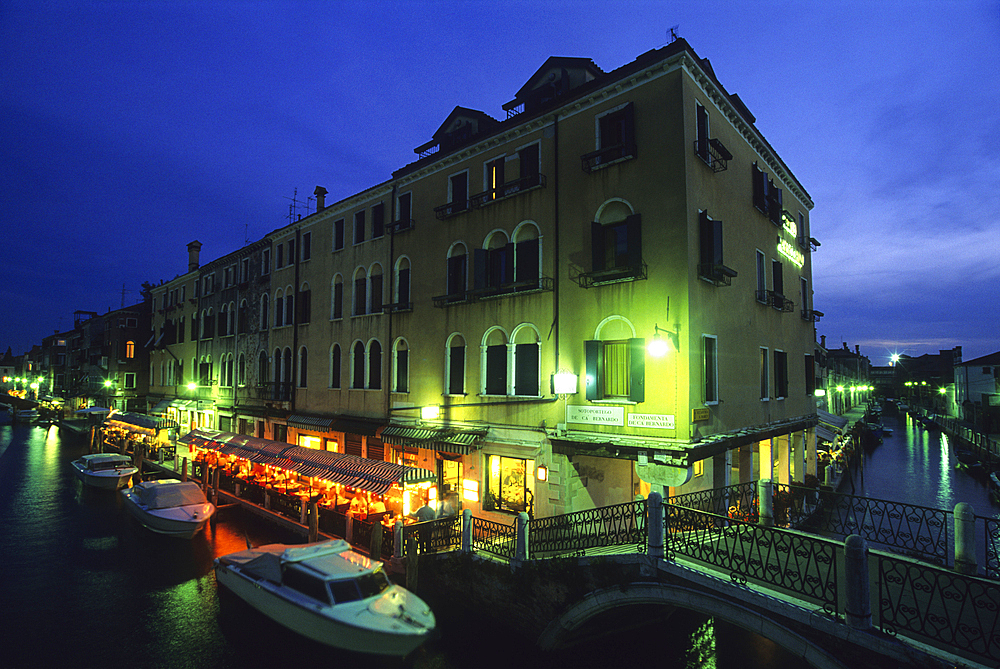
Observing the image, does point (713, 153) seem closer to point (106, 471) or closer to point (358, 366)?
point (358, 366)


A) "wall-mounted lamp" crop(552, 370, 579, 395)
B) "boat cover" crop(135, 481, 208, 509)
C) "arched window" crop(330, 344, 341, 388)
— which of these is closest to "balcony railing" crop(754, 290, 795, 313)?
"wall-mounted lamp" crop(552, 370, 579, 395)

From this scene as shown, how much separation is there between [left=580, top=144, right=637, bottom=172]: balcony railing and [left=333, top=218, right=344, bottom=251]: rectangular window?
14.4m

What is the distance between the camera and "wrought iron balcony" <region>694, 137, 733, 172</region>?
44.9 feet

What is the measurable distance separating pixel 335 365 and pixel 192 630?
519 inches

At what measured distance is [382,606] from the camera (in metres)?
11.1

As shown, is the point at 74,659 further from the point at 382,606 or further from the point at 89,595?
the point at 382,606

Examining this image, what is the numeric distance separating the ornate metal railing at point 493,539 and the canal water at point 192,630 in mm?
1692

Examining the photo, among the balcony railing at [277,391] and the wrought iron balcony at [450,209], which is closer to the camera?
the wrought iron balcony at [450,209]

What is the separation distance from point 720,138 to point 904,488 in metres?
32.7

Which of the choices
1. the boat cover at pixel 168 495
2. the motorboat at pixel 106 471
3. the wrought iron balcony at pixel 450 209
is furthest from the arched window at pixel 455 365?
the motorboat at pixel 106 471

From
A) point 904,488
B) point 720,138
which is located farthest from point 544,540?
point 904,488

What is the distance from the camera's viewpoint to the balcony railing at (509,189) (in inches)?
620

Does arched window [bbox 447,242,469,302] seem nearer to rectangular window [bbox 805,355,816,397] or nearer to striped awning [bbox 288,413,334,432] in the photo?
striped awning [bbox 288,413,334,432]

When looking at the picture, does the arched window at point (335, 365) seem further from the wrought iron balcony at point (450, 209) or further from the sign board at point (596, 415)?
the sign board at point (596, 415)
